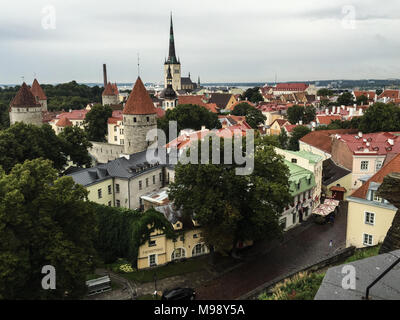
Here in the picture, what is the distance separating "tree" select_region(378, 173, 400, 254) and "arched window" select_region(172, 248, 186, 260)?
1614cm

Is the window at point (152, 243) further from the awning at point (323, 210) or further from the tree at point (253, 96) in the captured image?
the tree at point (253, 96)

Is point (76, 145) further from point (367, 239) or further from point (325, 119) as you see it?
point (325, 119)

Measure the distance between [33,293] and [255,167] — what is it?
14.4m

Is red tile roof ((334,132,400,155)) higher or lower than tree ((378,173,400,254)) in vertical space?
lower

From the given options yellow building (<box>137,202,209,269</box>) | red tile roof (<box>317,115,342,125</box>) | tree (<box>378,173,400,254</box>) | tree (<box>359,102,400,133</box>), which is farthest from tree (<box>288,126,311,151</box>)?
tree (<box>378,173,400,254</box>)

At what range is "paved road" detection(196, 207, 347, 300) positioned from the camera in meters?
21.1

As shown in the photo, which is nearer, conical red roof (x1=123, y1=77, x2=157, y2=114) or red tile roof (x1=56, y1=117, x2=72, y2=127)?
conical red roof (x1=123, y1=77, x2=157, y2=114)

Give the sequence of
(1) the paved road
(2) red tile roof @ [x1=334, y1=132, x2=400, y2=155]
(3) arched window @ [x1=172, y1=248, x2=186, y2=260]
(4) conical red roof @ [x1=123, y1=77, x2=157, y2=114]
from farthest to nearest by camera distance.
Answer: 1. (4) conical red roof @ [x1=123, y1=77, x2=157, y2=114]
2. (2) red tile roof @ [x1=334, y1=132, x2=400, y2=155]
3. (3) arched window @ [x1=172, y1=248, x2=186, y2=260]
4. (1) the paved road

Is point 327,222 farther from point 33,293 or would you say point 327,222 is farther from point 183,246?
point 33,293

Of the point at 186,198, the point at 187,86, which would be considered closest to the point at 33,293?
the point at 186,198

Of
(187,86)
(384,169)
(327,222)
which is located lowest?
(327,222)

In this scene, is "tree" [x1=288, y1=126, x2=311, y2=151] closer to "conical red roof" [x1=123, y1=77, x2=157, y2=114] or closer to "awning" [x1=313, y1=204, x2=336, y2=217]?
"conical red roof" [x1=123, y1=77, x2=157, y2=114]

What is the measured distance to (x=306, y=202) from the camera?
32688 millimetres

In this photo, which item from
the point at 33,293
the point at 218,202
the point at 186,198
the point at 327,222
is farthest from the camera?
the point at 327,222
